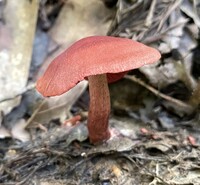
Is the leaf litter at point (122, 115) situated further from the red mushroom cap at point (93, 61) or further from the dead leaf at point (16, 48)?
the red mushroom cap at point (93, 61)

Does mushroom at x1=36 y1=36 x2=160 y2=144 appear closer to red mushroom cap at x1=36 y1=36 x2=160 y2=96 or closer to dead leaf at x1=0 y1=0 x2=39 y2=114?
red mushroom cap at x1=36 y1=36 x2=160 y2=96

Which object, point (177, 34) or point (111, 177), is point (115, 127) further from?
point (177, 34)

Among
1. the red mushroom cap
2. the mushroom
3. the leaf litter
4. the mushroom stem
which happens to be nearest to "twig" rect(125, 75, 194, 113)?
the leaf litter

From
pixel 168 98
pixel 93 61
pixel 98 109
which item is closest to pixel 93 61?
pixel 93 61

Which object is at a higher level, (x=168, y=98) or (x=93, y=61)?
(x=93, y=61)

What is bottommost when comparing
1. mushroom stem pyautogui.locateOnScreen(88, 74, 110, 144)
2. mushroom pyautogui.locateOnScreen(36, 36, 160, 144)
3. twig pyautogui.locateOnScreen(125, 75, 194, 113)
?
twig pyautogui.locateOnScreen(125, 75, 194, 113)

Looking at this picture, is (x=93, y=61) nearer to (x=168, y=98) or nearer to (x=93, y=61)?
(x=93, y=61)

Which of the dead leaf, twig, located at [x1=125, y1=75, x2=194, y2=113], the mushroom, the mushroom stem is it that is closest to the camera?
the mushroom
